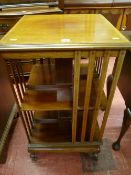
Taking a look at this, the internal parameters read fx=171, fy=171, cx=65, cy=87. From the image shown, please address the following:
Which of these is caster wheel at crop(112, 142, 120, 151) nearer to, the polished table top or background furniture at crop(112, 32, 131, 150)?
background furniture at crop(112, 32, 131, 150)

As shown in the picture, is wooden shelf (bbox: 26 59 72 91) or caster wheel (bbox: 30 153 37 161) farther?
caster wheel (bbox: 30 153 37 161)

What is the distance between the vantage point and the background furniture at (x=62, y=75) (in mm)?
759

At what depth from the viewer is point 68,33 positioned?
2.85ft

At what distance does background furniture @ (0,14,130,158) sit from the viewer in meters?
0.76

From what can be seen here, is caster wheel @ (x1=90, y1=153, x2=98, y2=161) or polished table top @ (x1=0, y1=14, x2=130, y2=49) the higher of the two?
polished table top @ (x1=0, y1=14, x2=130, y2=49)

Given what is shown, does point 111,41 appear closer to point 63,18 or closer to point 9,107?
point 63,18

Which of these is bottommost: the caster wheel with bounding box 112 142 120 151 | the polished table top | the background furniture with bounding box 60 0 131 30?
the caster wheel with bounding box 112 142 120 151

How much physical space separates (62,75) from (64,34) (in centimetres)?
31

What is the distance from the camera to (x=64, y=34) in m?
0.86

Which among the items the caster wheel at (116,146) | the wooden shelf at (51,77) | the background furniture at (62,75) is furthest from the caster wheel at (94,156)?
the wooden shelf at (51,77)

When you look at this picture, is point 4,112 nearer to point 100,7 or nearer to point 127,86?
point 127,86

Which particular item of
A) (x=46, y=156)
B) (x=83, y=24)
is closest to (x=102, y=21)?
(x=83, y=24)

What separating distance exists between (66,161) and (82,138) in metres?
0.26

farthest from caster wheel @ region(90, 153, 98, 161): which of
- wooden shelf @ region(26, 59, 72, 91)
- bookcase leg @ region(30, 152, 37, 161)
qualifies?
wooden shelf @ region(26, 59, 72, 91)
